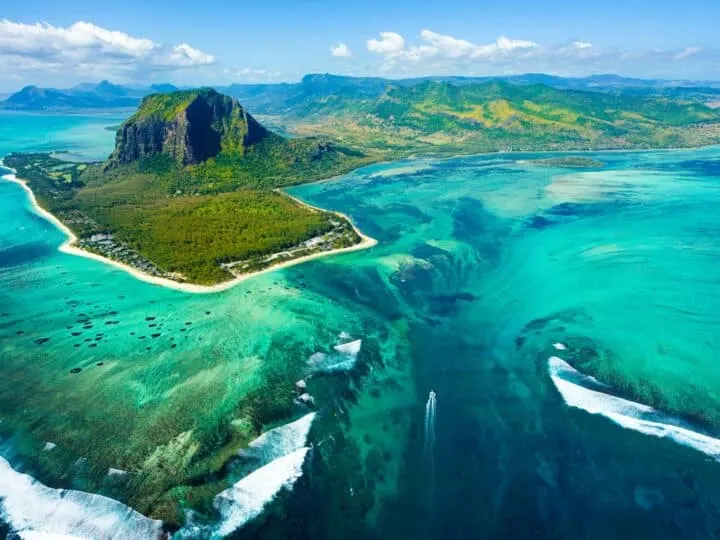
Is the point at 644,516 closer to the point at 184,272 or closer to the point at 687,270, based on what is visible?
the point at 687,270

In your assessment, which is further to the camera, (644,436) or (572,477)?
(644,436)

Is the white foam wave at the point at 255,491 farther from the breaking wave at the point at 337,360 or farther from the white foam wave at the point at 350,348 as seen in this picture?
the white foam wave at the point at 350,348

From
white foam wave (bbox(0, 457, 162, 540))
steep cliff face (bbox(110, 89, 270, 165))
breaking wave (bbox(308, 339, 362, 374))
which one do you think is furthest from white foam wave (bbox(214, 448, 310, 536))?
steep cliff face (bbox(110, 89, 270, 165))

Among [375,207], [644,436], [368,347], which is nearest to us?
[644,436]

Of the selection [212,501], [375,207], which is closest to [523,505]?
[212,501]

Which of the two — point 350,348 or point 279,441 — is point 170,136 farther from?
point 279,441

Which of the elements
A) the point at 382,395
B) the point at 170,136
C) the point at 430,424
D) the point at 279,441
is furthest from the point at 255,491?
the point at 170,136

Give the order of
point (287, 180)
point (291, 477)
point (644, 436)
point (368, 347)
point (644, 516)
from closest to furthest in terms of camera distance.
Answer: point (644, 516), point (291, 477), point (644, 436), point (368, 347), point (287, 180)
